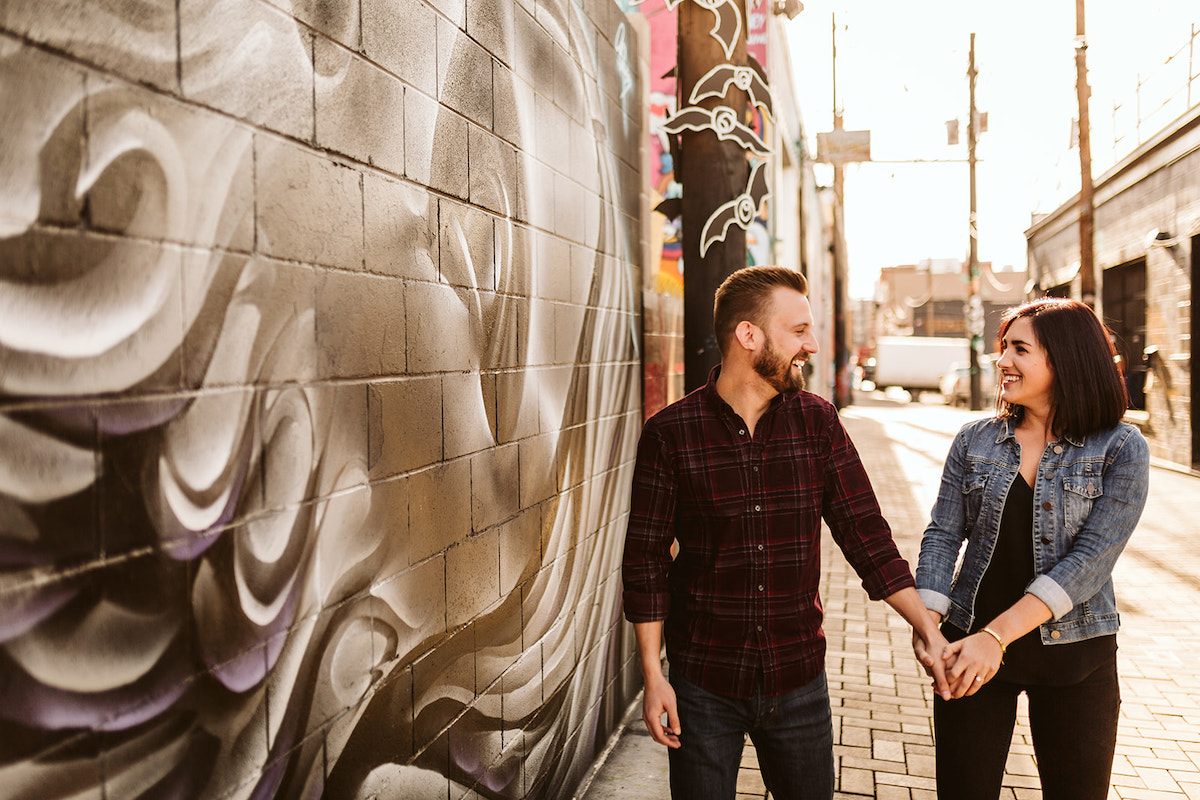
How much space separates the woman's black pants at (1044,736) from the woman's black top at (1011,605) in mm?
38

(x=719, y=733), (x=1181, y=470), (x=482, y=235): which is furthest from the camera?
(x=1181, y=470)

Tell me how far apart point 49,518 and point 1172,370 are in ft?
50.1

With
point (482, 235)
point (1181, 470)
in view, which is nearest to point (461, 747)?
point (482, 235)

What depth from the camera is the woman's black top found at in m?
2.46

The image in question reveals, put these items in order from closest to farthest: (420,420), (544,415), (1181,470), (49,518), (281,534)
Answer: (49,518), (281,534), (420,420), (544,415), (1181,470)

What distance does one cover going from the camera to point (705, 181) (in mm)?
3740

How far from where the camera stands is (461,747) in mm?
2455

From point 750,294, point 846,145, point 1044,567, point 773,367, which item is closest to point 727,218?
point 750,294

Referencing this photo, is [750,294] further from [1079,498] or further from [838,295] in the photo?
[838,295]

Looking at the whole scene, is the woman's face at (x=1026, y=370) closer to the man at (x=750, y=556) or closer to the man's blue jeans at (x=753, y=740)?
the man at (x=750, y=556)

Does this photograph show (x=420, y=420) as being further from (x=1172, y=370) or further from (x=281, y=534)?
(x=1172, y=370)

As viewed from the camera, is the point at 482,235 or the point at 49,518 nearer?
the point at 49,518

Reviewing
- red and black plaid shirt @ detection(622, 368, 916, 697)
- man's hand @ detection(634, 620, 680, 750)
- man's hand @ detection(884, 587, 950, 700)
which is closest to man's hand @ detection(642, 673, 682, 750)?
man's hand @ detection(634, 620, 680, 750)

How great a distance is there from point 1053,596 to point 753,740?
88cm
